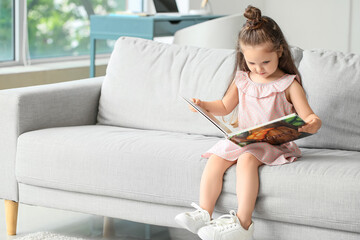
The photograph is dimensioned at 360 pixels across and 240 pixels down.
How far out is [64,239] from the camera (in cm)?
243

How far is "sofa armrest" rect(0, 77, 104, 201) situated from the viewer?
8.31ft

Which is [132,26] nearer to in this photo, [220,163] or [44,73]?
[44,73]

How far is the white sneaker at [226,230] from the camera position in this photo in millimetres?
1934

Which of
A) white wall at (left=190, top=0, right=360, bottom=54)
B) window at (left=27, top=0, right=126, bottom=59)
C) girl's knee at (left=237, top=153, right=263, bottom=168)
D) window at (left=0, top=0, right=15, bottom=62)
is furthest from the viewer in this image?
white wall at (left=190, top=0, right=360, bottom=54)

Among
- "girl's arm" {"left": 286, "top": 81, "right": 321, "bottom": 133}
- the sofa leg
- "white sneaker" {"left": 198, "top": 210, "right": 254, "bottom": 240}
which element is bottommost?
the sofa leg

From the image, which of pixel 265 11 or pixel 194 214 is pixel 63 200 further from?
pixel 265 11

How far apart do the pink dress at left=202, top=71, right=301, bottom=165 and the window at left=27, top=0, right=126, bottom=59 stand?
2766mm

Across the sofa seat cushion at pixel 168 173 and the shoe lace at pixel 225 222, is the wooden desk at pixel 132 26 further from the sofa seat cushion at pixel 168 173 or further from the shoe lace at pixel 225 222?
the shoe lace at pixel 225 222

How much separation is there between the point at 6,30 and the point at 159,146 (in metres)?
2.54

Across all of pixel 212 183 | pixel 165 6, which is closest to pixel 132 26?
pixel 165 6

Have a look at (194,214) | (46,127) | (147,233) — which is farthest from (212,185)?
(46,127)

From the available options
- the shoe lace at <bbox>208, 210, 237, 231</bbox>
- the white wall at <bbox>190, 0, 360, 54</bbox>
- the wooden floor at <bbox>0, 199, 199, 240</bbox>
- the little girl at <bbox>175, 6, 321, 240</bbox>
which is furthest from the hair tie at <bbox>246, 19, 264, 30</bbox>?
the white wall at <bbox>190, 0, 360, 54</bbox>

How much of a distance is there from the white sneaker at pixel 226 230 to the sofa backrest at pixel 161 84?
0.70 m

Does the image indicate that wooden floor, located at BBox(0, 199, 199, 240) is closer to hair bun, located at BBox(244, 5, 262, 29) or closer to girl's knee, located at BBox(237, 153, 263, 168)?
girl's knee, located at BBox(237, 153, 263, 168)
